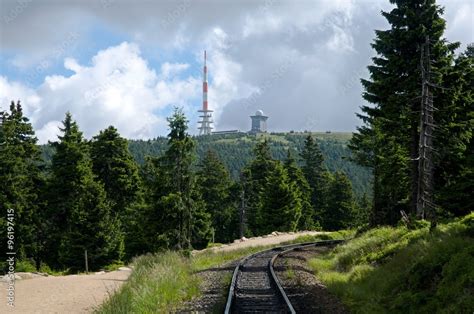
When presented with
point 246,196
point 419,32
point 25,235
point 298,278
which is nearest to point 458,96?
point 419,32

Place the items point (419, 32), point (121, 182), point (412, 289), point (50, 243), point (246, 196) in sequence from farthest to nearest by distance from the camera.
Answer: point (246, 196)
point (121, 182)
point (50, 243)
point (419, 32)
point (412, 289)

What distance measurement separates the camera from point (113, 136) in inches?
2040

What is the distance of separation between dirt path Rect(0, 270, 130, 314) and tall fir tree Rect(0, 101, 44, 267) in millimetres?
16142

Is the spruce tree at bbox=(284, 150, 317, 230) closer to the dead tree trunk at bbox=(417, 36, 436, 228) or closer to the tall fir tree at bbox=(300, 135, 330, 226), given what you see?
the tall fir tree at bbox=(300, 135, 330, 226)

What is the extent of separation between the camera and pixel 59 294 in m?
18.7

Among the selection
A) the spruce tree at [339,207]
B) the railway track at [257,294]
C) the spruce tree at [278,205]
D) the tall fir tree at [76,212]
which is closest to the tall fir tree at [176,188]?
the tall fir tree at [76,212]

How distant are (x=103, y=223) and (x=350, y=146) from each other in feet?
76.4

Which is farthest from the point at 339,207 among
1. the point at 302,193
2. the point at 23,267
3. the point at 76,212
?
the point at 23,267

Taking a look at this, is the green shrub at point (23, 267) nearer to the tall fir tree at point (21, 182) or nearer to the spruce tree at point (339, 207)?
the tall fir tree at point (21, 182)

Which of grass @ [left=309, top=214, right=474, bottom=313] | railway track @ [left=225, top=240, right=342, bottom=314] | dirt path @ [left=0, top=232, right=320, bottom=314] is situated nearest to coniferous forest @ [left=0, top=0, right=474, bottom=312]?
grass @ [left=309, top=214, right=474, bottom=313]

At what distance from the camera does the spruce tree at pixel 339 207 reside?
3174 inches

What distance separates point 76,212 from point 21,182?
5.77 m

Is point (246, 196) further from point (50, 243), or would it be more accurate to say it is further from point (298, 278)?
point (298, 278)

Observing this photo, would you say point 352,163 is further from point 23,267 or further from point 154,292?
point 154,292
